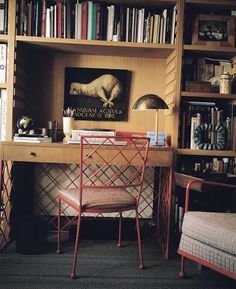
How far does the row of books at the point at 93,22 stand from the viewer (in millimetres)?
2566

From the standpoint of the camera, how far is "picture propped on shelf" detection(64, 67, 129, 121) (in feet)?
9.53

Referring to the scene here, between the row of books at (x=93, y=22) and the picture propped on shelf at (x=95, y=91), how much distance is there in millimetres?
371

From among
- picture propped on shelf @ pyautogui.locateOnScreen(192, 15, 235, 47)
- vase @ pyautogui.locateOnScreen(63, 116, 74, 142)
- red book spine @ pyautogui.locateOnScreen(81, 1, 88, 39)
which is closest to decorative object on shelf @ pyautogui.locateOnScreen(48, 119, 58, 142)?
vase @ pyautogui.locateOnScreen(63, 116, 74, 142)

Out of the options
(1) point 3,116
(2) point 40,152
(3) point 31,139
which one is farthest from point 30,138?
(1) point 3,116

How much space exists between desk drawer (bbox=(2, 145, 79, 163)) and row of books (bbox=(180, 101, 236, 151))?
0.84 meters

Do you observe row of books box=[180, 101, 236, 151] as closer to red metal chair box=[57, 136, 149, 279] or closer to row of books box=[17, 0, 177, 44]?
red metal chair box=[57, 136, 149, 279]

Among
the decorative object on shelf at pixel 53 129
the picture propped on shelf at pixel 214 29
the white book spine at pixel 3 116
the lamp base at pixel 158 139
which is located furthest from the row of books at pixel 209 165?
→ the white book spine at pixel 3 116

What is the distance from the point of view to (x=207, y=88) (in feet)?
8.53

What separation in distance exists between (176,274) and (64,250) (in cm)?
80

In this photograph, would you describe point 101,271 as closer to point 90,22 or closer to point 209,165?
point 209,165

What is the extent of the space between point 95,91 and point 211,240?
5.27ft

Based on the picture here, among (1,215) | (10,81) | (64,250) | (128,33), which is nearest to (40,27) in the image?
(10,81)

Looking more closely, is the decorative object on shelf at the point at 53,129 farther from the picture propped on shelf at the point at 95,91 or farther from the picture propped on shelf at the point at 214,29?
the picture propped on shelf at the point at 214,29

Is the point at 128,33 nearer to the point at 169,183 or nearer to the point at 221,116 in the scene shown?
the point at 221,116
